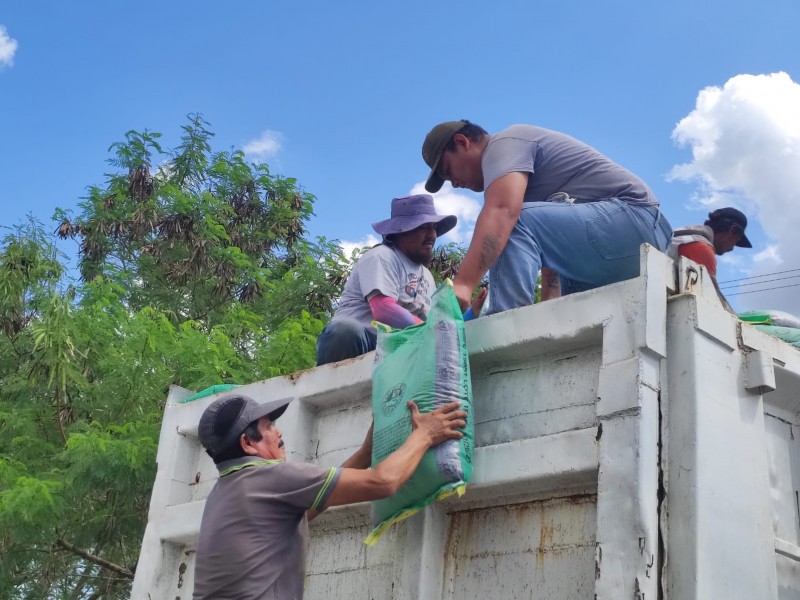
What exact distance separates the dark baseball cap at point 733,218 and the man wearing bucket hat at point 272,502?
7.90ft

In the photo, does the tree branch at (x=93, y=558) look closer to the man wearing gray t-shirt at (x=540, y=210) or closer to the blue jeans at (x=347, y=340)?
the blue jeans at (x=347, y=340)

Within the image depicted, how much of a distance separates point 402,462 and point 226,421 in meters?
0.62

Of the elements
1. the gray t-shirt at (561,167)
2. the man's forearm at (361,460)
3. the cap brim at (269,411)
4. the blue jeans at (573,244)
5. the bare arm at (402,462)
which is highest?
the gray t-shirt at (561,167)

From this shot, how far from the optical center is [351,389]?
3.31 meters

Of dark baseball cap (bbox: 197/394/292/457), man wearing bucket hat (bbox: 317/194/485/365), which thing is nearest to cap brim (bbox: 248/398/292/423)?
dark baseball cap (bbox: 197/394/292/457)

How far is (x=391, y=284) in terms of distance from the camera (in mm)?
3660

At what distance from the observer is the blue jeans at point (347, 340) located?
3623 mm

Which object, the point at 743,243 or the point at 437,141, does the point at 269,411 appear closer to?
the point at 437,141

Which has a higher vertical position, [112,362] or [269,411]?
[112,362]

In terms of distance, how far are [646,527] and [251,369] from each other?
611cm

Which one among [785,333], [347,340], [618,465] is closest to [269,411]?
[347,340]

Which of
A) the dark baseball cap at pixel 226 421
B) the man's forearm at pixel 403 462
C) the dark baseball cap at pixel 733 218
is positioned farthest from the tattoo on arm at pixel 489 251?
the dark baseball cap at pixel 733 218

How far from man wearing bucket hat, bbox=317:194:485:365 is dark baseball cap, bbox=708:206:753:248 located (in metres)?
1.36

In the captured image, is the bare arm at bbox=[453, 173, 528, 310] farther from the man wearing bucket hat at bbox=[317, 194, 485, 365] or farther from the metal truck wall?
the man wearing bucket hat at bbox=[317, 194, 485, 365]
